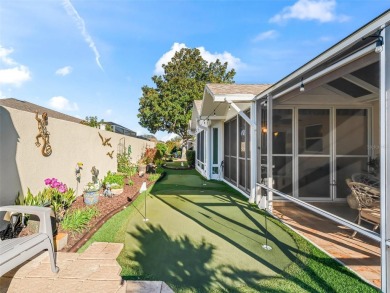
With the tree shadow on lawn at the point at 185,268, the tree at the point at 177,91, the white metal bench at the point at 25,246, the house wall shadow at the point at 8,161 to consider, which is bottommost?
the tree shadow on lawn at the point at 185,268

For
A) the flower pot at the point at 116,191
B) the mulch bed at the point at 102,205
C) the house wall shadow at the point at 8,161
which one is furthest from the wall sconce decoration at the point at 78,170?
the house wall shadow at the point at 8,161

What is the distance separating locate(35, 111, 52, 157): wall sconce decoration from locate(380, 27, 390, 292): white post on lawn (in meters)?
6.10

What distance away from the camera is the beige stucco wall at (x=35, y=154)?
3789 millimetres

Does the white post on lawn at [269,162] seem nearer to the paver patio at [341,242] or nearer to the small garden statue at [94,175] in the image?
the paver patio at [341,242]

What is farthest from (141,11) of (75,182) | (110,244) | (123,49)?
(110,244)

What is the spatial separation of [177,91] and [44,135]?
21.4 meters

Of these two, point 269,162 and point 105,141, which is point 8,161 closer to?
point 105,141

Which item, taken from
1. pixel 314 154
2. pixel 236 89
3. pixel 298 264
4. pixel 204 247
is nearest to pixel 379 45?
pixel 298 264

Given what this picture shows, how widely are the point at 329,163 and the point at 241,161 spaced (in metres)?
2.80

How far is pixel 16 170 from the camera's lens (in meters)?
4.04

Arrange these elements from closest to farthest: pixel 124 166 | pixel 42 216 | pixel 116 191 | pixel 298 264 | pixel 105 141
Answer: pixel 42 216, pixel 298 264, pixel 116 191, pixel 105 141, pixel 124 166

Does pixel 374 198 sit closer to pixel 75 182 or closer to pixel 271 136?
pixel 271 136

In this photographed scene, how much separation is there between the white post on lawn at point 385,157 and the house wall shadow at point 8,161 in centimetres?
558

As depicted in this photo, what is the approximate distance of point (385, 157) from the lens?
249 cm
